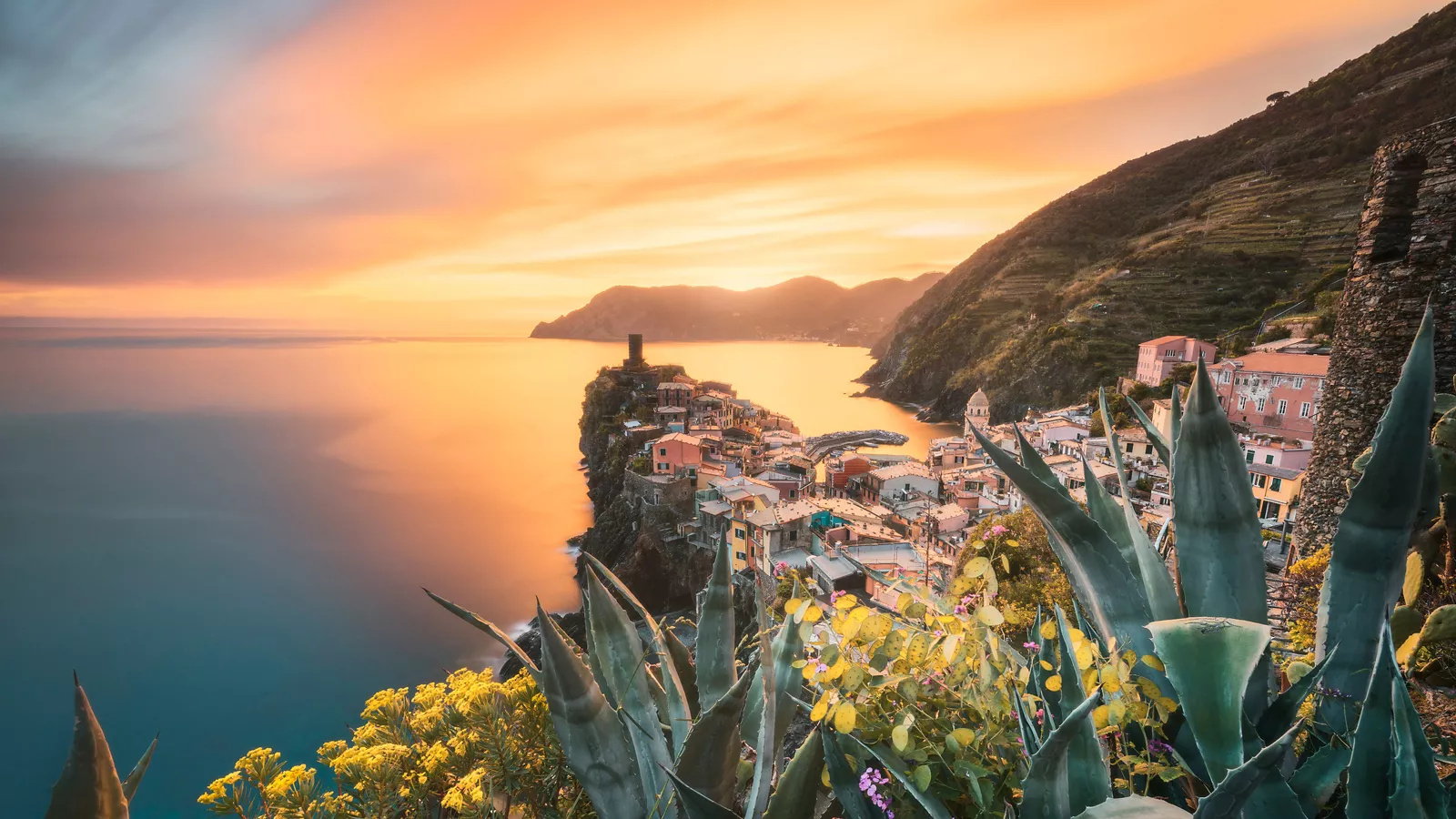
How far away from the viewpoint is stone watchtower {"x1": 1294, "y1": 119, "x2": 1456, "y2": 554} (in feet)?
11.9

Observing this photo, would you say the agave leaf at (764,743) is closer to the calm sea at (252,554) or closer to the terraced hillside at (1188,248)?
the calm sea at (252,554)

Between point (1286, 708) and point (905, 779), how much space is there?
2.14ft

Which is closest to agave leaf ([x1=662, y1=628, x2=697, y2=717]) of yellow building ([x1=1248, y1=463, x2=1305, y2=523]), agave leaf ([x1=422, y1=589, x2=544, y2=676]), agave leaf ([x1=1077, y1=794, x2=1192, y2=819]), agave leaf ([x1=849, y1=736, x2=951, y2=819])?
agave leaf ([x1=422, y1=589, x2=544, y2=676])

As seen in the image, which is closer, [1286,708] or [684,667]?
[1286,708]

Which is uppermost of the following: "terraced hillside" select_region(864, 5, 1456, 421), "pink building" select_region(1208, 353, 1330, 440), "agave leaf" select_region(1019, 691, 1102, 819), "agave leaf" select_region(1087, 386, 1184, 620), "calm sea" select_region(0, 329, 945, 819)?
"terraced hillside" select_region(864, 5, 1456, 421)

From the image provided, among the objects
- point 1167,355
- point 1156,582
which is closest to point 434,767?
point 1156,582

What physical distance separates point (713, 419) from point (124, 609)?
86.0 feet

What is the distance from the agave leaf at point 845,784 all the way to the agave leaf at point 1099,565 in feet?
1.82

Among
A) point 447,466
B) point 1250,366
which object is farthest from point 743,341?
point 1250,366

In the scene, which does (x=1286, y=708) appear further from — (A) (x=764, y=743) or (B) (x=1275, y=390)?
(B) (x=1275, y=390)

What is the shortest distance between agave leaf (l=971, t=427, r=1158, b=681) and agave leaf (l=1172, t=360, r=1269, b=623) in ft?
0.45

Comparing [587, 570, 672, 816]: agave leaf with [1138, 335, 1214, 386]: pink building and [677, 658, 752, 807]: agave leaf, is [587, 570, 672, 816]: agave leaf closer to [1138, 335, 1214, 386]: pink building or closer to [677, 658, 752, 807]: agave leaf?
[677, 658, 752, 807]: agave leaf

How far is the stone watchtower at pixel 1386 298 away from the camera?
3613 millimetres

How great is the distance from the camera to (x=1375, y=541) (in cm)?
110
